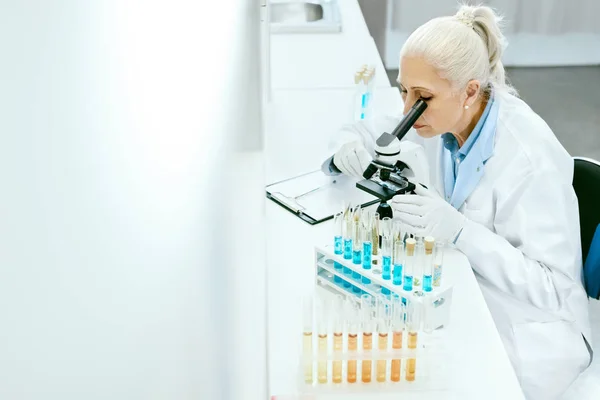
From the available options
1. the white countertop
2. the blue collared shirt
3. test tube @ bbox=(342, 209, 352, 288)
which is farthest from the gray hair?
the white countertop

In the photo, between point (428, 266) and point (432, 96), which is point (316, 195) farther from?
point (428, 266)

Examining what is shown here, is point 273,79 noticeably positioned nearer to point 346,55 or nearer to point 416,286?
point 346,55

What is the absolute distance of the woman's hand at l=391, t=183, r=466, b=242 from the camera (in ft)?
6.24

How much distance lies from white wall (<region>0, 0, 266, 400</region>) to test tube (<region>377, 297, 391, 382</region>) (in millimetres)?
1050

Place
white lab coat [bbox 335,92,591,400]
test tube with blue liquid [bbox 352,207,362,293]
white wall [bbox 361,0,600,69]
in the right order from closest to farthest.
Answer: test tube with blue liquid [bbox 352,207,362,293] → white lab coat [bbox 335,92,591,400] → white wall [bbox 361,0,600,69]

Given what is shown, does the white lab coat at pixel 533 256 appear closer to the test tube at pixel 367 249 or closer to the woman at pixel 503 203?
the woman at pixel 503 203

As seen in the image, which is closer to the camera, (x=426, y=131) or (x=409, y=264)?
(x=409, y=264)

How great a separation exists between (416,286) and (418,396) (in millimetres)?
263

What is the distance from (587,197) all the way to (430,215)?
0.56 meters

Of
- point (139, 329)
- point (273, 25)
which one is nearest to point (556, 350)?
point (139, 329)

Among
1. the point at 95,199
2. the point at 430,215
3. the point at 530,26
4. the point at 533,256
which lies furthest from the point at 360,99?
the point at 530,26

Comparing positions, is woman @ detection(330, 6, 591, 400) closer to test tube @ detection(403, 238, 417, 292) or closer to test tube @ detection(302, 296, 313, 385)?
test tube @ detection(403, 238, 417, 292)

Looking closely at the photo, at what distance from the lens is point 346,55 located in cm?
347

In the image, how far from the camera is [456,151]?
7.18 ft
